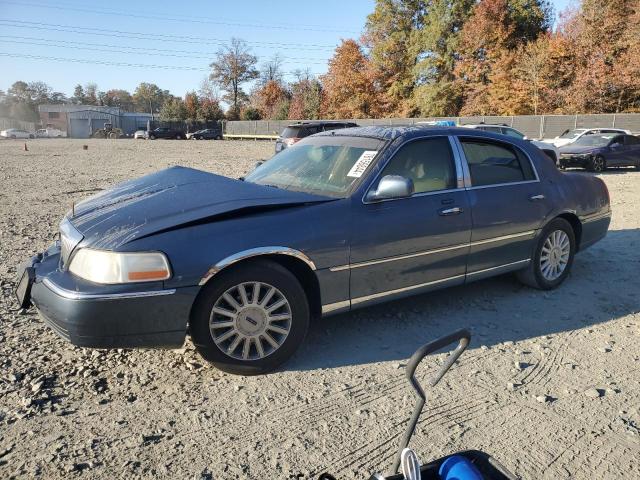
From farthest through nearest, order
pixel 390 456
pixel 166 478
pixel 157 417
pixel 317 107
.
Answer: pixel 317 107
pixel 157 417
pixel 390 456
pixel 166 478

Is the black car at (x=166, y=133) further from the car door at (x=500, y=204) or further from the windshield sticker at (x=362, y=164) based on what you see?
the windshield sticker at (x=362, y=164)

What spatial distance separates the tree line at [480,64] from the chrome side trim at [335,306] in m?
34.4

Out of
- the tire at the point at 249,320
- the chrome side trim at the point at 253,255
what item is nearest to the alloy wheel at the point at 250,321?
the tire at the point at 249,320

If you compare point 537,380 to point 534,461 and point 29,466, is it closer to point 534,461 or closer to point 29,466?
point 534,461

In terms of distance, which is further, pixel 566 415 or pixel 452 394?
pixel 452 394

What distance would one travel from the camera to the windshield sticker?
391 cm

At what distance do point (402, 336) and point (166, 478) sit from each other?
212 centimetres

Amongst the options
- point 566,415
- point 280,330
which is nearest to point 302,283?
point 280,330

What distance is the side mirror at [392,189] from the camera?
3.66 metres

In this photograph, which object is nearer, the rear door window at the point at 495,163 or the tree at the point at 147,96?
the rear door window at the point at 495,163

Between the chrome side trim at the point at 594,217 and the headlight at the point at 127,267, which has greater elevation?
the chrome side trim at the point at 594,217

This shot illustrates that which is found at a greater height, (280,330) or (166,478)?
(280,330)

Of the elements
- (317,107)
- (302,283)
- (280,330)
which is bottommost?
(280,330)

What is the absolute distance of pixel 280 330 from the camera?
338cm
